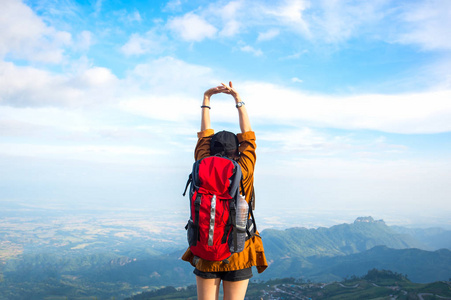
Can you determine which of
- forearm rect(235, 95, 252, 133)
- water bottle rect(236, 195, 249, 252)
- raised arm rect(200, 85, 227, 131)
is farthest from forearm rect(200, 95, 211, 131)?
water bottle rect(236, 195, 249, 252)

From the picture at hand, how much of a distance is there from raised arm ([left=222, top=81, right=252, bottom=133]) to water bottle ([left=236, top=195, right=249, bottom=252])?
151cm

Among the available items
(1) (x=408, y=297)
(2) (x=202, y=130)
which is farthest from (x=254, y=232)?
(1) (x=408, y=297)

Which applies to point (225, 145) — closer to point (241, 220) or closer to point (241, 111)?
point (241, 111)

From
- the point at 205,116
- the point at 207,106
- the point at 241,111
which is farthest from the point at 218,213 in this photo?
the point at 207,106

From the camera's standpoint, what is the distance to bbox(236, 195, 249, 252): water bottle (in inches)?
184

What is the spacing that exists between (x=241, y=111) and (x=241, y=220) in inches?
82.6

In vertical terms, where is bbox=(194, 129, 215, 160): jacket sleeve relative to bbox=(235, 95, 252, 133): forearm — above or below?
below

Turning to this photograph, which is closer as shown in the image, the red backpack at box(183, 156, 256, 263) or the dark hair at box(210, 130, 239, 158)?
the red backpack at box(183, 156, 256, 263)

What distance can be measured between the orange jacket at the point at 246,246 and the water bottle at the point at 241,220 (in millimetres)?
319

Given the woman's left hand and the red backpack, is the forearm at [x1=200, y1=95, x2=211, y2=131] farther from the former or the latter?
the red backpack

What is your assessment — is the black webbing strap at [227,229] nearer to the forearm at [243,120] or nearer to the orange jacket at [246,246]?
the orange jacket at [246,246]

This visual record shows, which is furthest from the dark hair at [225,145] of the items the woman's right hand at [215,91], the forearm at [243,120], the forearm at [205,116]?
the woman's right hand at [215,91]

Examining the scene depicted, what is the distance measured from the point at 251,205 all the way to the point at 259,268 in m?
1.11

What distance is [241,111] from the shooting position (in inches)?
232
